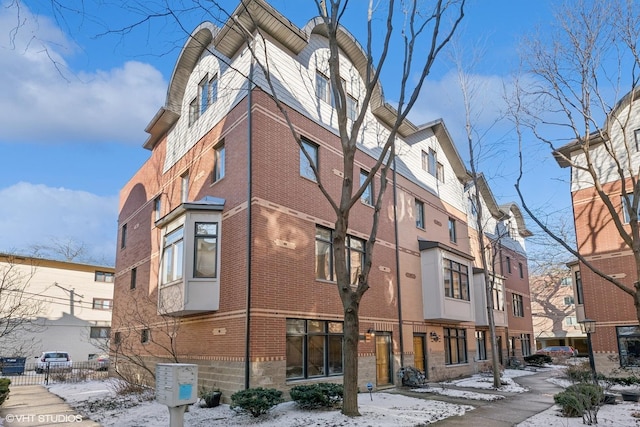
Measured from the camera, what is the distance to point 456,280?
2089 cm

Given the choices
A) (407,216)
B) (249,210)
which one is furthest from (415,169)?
(249,210)

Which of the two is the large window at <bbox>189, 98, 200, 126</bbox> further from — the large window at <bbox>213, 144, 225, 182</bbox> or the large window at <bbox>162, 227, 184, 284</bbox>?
the large window at <bbox>162, 227, 184, 284</bbox>

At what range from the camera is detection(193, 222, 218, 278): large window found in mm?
Result: 13180

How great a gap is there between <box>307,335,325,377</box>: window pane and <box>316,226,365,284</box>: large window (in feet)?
6.16

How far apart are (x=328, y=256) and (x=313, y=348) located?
9.71ft

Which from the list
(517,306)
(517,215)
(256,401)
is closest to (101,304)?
(256,401)

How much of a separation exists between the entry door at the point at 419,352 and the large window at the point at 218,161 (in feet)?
33.9

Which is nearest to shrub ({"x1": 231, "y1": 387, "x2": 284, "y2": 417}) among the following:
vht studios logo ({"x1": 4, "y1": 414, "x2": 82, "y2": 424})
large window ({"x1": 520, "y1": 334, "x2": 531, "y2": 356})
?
vht studios logo ({"x1": 4, "y1": 414, "x2": 82, "y2": 424})

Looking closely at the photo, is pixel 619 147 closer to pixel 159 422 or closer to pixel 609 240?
pixel 609 240

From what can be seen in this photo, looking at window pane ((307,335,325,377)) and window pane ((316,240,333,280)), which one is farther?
window pane ((316,240,333,280))

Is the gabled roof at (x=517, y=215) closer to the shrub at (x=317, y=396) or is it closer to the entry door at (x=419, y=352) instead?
the entry door at (x=419, y=352)

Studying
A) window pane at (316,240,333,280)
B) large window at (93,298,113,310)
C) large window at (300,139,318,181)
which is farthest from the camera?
large window at (93,298,113,310)

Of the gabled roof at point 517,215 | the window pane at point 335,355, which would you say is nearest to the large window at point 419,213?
the window pane at point 335,355

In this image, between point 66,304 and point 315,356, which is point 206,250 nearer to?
point 315,356
